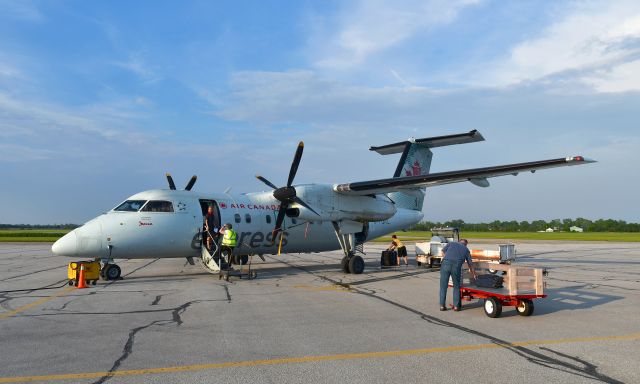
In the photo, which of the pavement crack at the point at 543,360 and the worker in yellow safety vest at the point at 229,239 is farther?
the worker in yellow safety vest at the point at 229,239

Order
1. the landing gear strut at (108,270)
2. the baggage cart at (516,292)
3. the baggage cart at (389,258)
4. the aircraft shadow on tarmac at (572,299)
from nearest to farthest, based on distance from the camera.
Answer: the baggage cart at (516,292)
the aircraft shadow on tarmac at (572,299)
the landing gear strut at (108,270)
the baggage cart at (389,258)

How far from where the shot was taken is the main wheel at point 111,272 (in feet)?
48.6

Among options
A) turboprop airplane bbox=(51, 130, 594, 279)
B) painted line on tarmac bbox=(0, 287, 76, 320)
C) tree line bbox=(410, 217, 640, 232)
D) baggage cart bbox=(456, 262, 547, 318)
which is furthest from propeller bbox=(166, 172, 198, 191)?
tree line bbox=(410, 217, 640, 232)

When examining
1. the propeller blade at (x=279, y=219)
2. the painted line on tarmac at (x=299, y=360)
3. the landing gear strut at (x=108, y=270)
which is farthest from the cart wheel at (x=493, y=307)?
the landing gear strut at (x=108, y=270)

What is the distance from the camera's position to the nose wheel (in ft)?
48.4

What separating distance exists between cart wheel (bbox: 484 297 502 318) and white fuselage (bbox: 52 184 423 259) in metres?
9.24

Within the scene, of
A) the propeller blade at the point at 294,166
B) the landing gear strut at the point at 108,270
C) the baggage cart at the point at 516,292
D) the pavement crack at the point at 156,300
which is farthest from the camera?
the propeller blade at the point at 294,166

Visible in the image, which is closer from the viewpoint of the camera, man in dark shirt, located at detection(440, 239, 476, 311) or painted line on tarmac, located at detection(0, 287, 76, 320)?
painted line on tarmac, located at detection(0, 287, 76, 320)

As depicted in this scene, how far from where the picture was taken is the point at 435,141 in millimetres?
20719

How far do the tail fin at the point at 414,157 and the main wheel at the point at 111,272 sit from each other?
11.6 m

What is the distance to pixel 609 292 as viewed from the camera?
12.3 metres

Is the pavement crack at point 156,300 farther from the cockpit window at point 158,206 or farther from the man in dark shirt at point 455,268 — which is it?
the man in dark shirt at point 455,268

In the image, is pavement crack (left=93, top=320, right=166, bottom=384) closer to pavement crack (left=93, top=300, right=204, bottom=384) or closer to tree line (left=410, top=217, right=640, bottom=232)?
pavement crack (left=93, top=300, right=204, bottom=384)

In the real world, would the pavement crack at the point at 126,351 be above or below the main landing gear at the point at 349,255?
below
